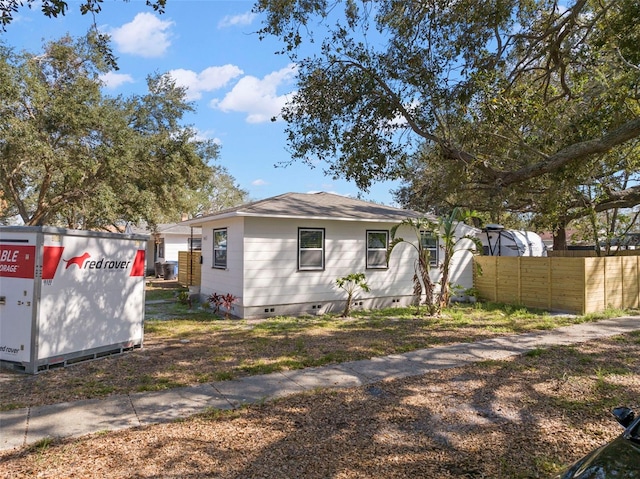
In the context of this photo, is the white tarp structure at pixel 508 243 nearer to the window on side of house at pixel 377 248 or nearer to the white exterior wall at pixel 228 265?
the window on side of house at pixel 377 248

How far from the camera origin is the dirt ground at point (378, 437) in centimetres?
340

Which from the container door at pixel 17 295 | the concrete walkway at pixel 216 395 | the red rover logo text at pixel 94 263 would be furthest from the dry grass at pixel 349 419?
the red rover logo text at pixel 94 263

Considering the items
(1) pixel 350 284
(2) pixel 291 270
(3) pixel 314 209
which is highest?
(3) pixel 314 209

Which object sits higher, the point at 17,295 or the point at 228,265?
the point at 228,265

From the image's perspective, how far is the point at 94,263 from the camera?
663cm

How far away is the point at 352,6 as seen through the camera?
816 centimetres

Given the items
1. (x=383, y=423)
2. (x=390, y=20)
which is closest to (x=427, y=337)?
(x=383, y=423)

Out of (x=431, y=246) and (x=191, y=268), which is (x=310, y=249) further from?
(x=191, y=268)

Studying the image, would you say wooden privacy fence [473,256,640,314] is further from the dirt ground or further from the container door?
the container door

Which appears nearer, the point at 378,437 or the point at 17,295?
the point at 378,437

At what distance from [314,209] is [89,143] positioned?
940cm

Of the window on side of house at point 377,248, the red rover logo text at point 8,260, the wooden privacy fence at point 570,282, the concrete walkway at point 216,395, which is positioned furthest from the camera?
the window on side of house at point 377,248

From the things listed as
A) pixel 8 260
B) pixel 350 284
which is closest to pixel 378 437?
pixel 8 260

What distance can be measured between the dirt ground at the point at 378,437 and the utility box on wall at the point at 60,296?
266 centimetres
